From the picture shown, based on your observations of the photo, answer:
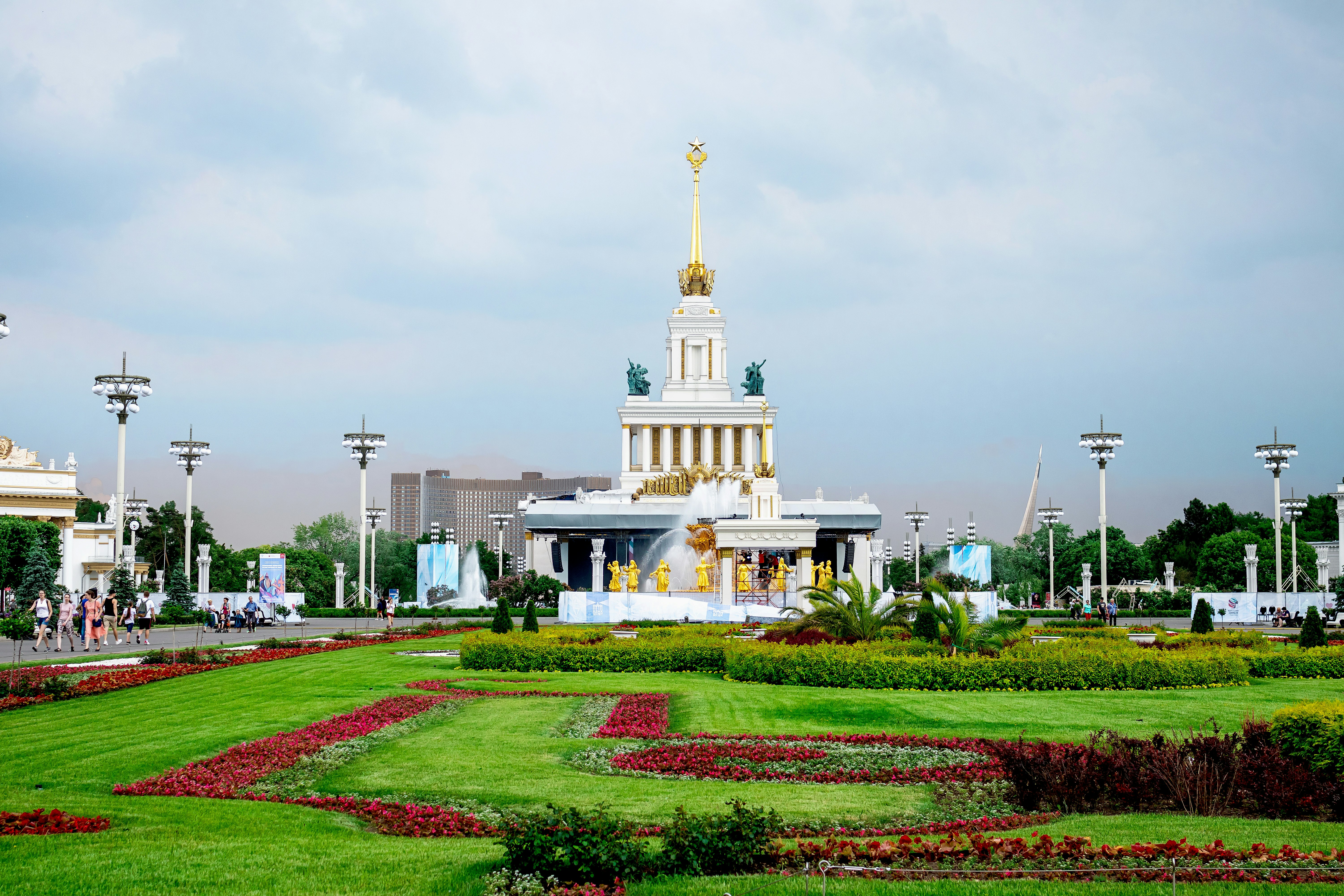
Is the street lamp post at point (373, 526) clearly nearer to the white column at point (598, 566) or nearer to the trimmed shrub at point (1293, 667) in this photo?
the white column at point (598, 566)

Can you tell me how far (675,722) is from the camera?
1575cm

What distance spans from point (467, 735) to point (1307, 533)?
101593mm

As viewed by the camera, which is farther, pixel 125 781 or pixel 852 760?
pixel 852 760

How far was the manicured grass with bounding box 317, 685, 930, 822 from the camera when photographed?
1015 cm

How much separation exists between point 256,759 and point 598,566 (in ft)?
167

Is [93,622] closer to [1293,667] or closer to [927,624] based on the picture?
[927,624]

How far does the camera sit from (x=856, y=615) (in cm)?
2281

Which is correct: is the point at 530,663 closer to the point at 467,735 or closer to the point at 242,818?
the point at 467,735

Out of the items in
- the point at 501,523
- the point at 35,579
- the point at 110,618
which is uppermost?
the point at 501,523

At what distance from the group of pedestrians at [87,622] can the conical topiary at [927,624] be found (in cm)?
1987

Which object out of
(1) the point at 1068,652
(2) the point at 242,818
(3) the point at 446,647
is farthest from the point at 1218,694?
(3) the point at 446,647

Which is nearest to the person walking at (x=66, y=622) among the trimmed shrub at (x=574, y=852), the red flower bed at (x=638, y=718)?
the red flower bed at (x=638, y=718)

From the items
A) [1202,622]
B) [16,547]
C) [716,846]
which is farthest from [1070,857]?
[16,547]

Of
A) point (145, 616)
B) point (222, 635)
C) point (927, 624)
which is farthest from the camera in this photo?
point (222, 635)
